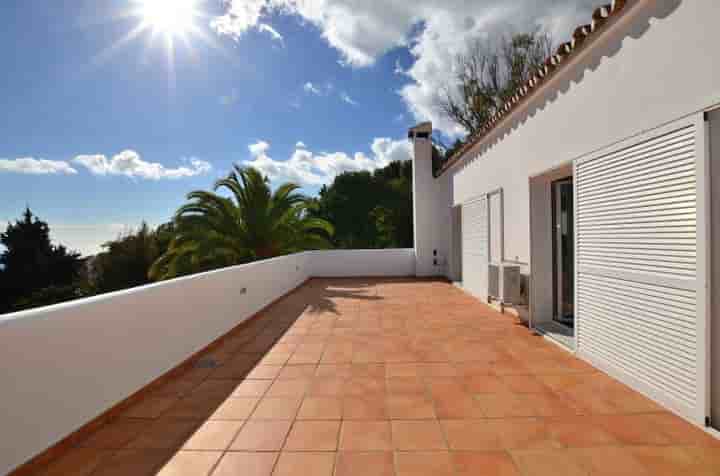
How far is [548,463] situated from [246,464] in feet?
7.04

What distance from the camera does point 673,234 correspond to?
2869mm

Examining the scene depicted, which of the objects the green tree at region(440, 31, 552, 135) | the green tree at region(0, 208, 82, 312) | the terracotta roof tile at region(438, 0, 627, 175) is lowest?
the green tree at region(0, 208, 82, 312)

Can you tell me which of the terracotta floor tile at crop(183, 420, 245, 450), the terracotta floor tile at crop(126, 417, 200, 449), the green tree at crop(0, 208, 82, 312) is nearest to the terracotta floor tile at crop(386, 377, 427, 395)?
Result: the terracotta floor tile at crop(183, 420, 245, 450)

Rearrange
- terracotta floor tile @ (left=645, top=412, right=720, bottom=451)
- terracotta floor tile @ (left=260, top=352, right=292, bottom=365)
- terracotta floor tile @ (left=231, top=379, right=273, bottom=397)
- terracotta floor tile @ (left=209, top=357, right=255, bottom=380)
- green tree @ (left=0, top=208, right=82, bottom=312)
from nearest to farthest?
terracotta floor tile @ (left=645, top=412, right=720, bottom=451) → terracotta floor tile @ (left=231, top=379, right=273, bottom=397) → terracotta floor tile @ (left=209, top=357, right=255, bottom=380) → terracotta floor tile @ (left=260, top=352, right=292, bottom=365) → green tree @ (left=0, top=208, right=82, bottom=312)

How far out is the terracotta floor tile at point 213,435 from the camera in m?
2.59

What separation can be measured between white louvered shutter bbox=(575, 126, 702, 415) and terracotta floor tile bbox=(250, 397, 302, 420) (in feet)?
11.2

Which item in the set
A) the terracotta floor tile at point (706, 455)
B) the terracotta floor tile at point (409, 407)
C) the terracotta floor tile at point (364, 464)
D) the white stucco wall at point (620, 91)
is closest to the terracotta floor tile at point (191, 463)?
the terracotta floor tile at point (364, 464)

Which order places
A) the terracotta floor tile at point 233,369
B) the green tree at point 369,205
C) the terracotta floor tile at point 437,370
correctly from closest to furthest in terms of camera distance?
the terracotta floor tile at point 437,370 < the terracotta floor tile at point 233,369 < the green tree at point 369,205

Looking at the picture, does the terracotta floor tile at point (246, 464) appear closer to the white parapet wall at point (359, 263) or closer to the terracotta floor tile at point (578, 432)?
the terracotta floor tile at point (578, 432)

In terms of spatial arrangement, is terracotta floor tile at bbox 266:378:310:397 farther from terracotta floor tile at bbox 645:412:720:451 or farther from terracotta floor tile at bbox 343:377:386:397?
terracotta floor tile at bbox 645:412:720:451

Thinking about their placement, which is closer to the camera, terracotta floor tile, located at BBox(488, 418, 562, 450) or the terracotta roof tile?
terracotta floor tile, located at BBox(488, 418, 562, 450)

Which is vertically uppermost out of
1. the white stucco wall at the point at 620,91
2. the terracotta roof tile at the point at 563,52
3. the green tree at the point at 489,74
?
the green tree at the point at 489,74

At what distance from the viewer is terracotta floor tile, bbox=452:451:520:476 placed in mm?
2219

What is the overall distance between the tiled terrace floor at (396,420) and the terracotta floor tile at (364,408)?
18 mm
